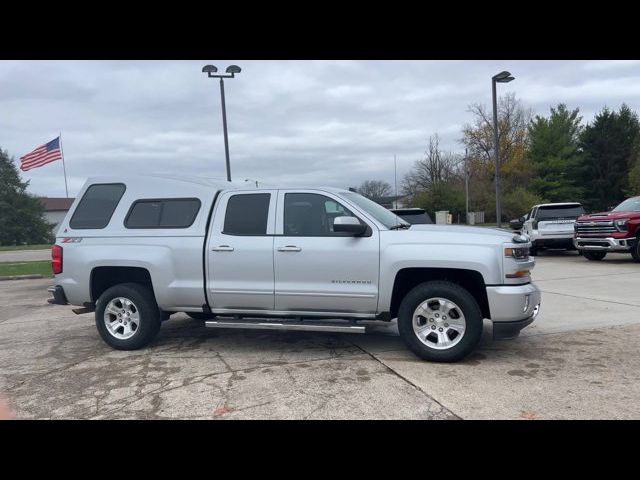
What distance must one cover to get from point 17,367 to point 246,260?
115 inches

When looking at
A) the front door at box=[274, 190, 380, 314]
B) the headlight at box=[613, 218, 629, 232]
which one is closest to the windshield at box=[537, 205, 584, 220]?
the headlight at box=[613, 218, 629, 232]

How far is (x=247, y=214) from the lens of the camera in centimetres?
553

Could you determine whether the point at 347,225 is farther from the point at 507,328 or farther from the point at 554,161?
the point at 554,161

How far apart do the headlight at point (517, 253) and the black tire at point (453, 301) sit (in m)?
0.57

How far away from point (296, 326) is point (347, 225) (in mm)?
1275

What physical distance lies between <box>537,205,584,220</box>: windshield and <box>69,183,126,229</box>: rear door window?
14.5 metres

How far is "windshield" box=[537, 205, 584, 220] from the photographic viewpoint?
1598 cm

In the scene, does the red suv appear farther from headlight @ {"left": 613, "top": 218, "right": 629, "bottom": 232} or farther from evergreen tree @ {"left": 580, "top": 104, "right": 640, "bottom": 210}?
evergreen tree @ {"left": 580, "top": 104, "right": 640, "bottom": 210}

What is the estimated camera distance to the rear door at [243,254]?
17.5 ft

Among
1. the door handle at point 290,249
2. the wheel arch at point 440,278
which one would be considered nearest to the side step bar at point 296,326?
the wheel arch at point 440,278

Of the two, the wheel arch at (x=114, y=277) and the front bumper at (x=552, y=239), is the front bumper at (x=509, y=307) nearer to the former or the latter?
the wheel arch at (x=114, y=277)

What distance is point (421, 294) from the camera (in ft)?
16.1

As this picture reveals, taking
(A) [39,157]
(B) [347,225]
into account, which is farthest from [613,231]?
(A) [39,157]
